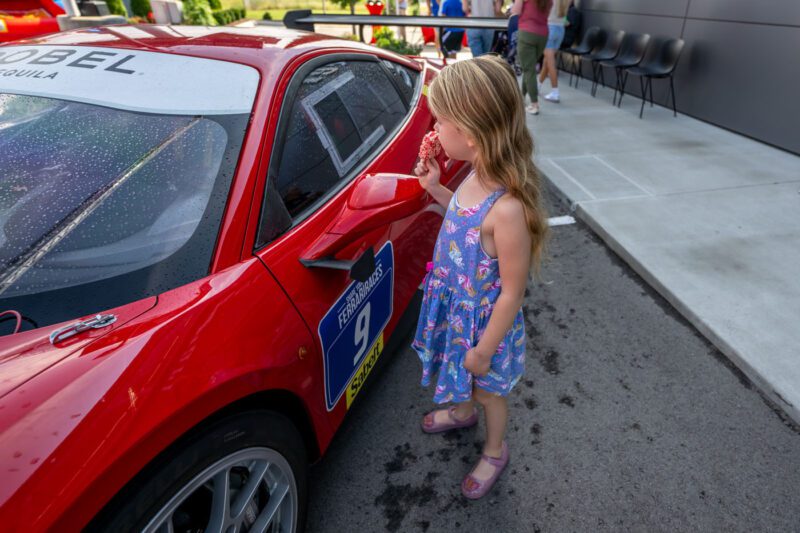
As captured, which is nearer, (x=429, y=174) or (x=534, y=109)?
(x=429, y=174)

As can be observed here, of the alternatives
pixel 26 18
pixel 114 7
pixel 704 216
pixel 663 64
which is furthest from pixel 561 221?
pixel 114 7

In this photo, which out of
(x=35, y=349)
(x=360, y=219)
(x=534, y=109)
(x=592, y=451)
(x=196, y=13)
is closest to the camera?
(x=35, y=349)

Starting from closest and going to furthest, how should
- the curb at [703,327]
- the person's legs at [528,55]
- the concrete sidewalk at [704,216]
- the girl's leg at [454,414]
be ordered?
the girl's leg at [454,414]
the curb at [703,327]
the concrete sidewalk at [704,216]
the person's legs at [528,55]

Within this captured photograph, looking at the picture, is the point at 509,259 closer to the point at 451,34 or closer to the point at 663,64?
the point at 663,64

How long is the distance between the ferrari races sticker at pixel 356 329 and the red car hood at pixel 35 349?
1.86ft

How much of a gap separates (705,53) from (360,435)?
635 cm

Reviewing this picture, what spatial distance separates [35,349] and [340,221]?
80 centimetres

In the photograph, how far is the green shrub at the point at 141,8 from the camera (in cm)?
1644

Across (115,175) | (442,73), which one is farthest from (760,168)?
(115,175)

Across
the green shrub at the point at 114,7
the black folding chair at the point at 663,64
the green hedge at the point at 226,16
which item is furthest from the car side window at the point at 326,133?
the green hedge at the point at 226,16

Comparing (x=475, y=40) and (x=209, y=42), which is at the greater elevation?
(x=209, y=42)

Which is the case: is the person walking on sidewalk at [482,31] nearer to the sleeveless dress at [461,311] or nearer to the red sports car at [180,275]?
the red sports car at [180,275]

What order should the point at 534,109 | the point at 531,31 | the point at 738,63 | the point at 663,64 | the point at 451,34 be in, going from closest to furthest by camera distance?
the point at 738,63 < the point at 531,31 < the point at 663,64 < the point at 534,109 < the point at 451,34

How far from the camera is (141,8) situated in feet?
54.3
